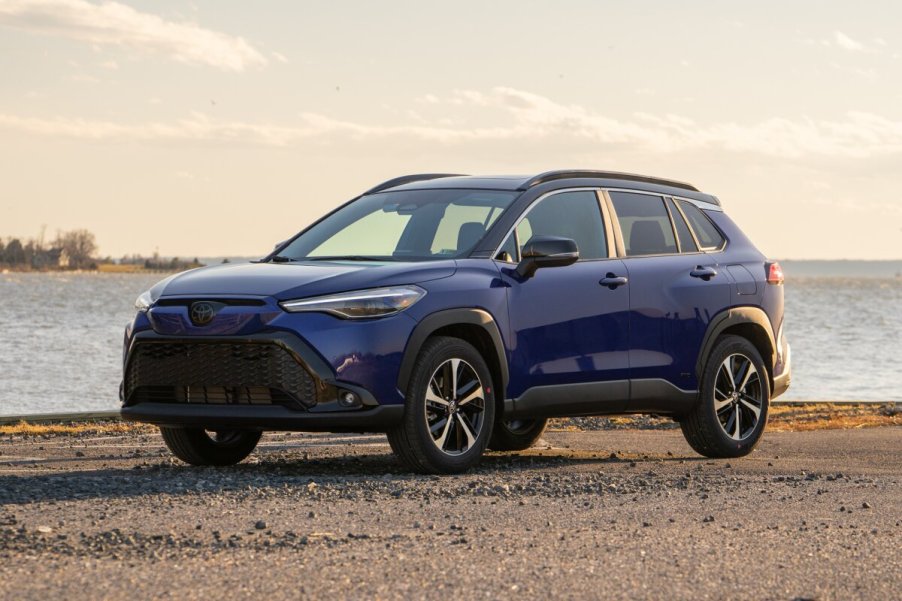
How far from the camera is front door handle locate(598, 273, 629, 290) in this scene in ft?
32.9

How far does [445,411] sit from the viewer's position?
30.0 ft

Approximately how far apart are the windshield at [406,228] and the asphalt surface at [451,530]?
1.45 m

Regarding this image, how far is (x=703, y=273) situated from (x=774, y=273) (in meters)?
1.04

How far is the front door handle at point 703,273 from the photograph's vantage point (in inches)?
426

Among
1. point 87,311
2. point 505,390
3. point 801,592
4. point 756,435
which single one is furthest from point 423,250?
point 87,311

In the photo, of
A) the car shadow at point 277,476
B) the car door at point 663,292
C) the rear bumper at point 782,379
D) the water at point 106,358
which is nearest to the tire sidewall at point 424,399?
the car shadow at point 277,476

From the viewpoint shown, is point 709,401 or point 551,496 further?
point 709,401

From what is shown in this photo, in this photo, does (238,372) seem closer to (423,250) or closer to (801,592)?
(423,250)

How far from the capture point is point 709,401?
35.6ft

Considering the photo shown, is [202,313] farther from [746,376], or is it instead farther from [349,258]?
[746,376]

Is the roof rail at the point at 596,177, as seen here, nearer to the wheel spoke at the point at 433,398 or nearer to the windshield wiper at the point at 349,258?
the windshield wiper at the point at 349,258

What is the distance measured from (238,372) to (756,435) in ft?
14.3

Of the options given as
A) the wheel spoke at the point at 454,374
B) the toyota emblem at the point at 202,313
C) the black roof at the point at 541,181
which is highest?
the black roof at the point at 541,181

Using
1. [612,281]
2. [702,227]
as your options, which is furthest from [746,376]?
[612,281]
